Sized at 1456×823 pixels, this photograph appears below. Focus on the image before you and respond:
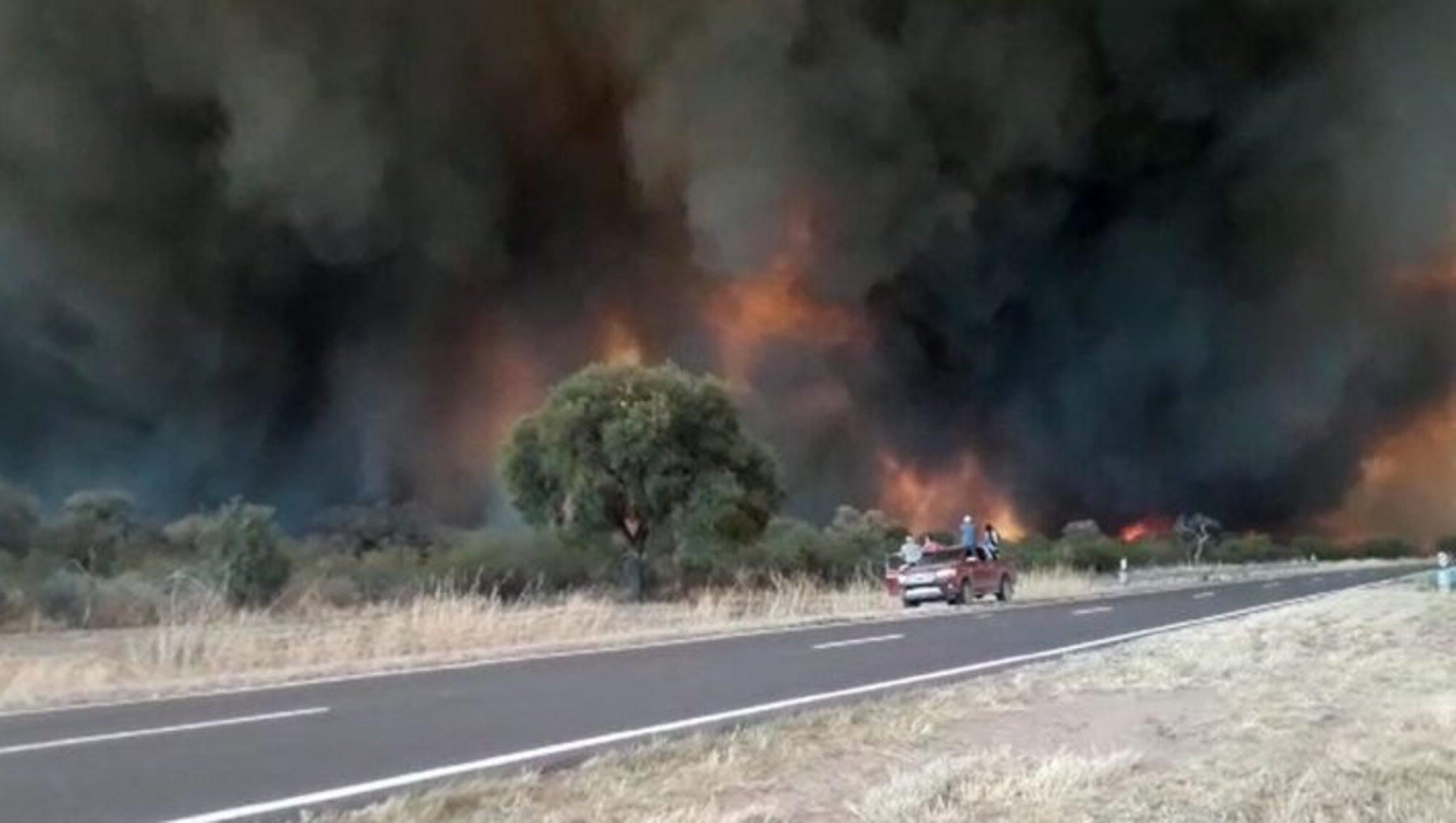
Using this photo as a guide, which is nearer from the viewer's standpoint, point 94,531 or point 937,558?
point 937,558

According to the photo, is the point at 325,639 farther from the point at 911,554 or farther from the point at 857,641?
the point at 911,554

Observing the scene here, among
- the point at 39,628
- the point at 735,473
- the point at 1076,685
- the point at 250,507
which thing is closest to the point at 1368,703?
the point at 1076,685

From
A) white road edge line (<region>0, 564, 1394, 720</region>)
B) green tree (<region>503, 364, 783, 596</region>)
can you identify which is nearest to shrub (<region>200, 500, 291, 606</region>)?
green tree (<region>503, 364, 783, 596</region>)

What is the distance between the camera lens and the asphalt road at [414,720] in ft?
24.1

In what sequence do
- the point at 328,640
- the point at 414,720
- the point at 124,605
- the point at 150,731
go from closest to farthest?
1. the point at 150,731
2. the point at 414,720
3. the point at 328,640
4. the point at 124,605

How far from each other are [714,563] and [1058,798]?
2657cm

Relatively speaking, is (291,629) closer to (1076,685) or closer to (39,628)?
(39,628)

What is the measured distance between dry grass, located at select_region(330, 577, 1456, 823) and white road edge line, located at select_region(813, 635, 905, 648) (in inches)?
186

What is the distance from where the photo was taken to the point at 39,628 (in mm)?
23234

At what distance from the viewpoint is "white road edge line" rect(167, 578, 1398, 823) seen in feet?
22.4

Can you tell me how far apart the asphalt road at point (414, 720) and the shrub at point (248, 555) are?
11266 mm

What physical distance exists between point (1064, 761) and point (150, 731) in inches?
226

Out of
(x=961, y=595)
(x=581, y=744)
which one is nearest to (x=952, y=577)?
(x=961, y=595)

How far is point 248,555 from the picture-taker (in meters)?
26.8
